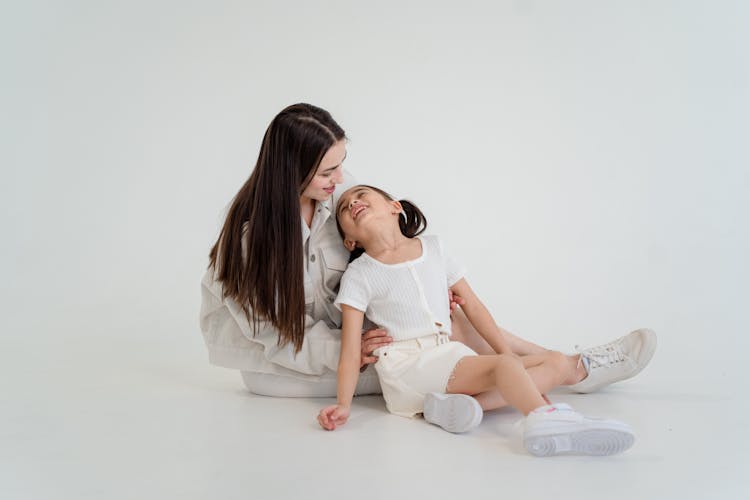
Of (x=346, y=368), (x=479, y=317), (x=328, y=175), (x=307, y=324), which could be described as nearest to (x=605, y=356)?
(x=479, y=317)

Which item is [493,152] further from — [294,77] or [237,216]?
[237,216]

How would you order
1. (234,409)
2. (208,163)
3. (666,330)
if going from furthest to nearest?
(208,163)
(666,330)
(234,409)

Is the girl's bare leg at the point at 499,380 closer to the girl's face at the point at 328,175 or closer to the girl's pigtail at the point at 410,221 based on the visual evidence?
the girl's pigtail at the point at 410,221

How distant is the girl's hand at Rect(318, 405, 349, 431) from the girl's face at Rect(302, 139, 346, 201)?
0.77m

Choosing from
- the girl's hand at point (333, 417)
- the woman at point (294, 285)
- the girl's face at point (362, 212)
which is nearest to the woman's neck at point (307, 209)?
the woman at point (294, 285)

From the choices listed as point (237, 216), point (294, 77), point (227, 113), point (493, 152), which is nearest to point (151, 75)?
point (227, 113)

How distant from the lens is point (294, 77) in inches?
201

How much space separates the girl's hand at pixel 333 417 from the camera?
8.63 ft

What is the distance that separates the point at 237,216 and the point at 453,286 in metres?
0.80

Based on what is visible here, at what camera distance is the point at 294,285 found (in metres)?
2.94

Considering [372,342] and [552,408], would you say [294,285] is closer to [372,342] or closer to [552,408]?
[372,342]

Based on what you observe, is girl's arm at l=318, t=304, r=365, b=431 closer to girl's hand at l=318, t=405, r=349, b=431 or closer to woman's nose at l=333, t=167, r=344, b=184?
girl's hand at l=318, t=405, r=349, b=431

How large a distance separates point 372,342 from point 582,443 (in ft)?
2.70

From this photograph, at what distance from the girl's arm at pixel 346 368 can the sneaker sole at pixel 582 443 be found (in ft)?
2.01
